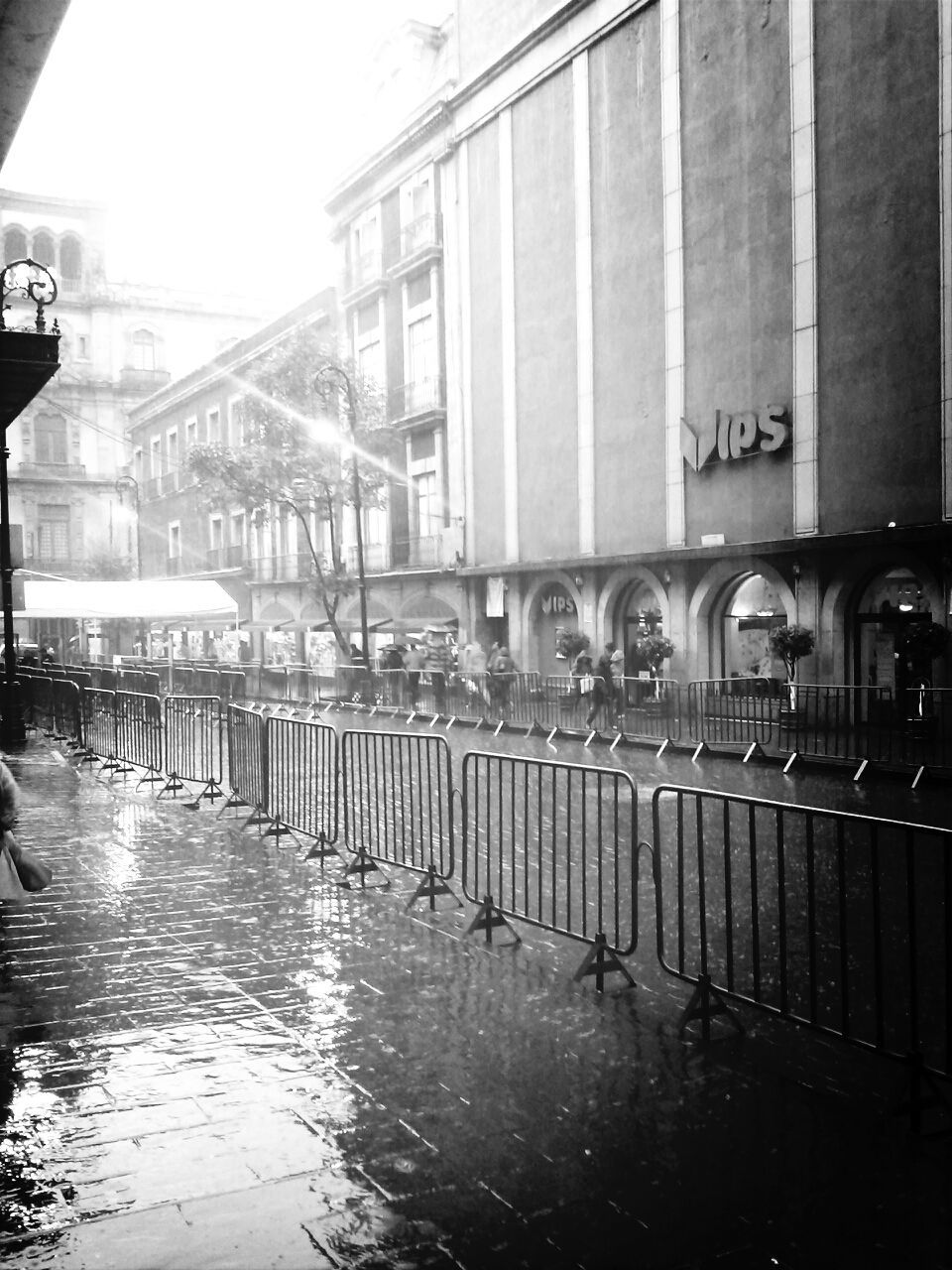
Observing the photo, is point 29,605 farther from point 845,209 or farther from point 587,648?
point 845,209

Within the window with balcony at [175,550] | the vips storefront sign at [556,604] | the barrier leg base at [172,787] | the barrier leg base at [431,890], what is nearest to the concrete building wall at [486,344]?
the vips storefront sign at [556,604]

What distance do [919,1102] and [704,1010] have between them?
113 cm

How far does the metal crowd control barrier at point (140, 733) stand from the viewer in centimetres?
1382

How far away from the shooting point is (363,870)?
8.32m

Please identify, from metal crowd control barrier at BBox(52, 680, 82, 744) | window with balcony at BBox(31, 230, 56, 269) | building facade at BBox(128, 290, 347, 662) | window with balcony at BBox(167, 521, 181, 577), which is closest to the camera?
metal crowd control barrier at BBox(52, 680, 82, 744)

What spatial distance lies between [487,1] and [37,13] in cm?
2921

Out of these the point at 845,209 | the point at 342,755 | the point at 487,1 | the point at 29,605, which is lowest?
the point at 342,755

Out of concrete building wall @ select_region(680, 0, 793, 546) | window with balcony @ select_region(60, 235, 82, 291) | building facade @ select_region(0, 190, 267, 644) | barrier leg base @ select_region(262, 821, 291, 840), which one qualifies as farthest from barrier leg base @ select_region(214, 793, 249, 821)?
window with balcony @ select_region(60, 235, 82, 291)

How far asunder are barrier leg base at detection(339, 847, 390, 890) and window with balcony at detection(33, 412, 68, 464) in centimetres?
6611

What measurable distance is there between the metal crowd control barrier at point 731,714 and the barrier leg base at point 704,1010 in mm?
10716

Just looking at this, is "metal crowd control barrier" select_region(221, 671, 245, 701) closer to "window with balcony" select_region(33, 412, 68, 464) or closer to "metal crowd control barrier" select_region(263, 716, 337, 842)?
"metal crowd control barrier" select_region(263, 716, 337, 842)

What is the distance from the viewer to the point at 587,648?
25344mm

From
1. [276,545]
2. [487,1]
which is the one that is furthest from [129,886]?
[276,545]

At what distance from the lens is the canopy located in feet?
80.2
